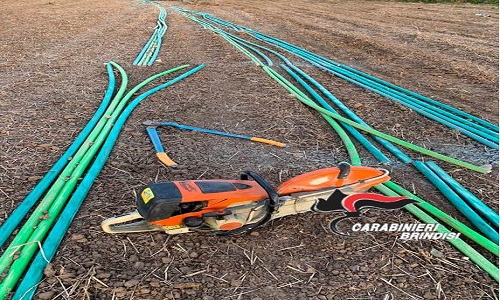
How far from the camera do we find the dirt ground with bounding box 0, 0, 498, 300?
8.11ft

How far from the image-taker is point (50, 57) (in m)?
7.77

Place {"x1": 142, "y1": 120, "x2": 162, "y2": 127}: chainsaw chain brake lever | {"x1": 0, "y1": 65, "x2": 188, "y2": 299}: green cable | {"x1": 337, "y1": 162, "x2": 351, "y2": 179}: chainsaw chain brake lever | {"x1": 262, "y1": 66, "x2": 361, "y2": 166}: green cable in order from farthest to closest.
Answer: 1. {"x1": 142, "y1": 120, "x2": 162, "y2": 127}: chainsaw chain brake lever
2. {"x1": 262, "y1": 66, "x2": 361, "y2": 166}: green cable
3. {"x1": 337, "y1": 162, "x2": 351, "y2": 179}: chainsaw chain brake lever
4. {"x1": 0, "y1": 65, "x2": 188, "y2": 299}: green cable

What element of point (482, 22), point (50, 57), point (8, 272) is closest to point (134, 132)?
point (8, 272)

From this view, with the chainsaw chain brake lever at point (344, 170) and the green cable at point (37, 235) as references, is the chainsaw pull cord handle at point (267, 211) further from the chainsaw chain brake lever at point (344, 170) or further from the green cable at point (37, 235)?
the green cable at point (37, 235)

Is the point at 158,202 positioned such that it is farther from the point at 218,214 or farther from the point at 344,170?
the point at 344,170

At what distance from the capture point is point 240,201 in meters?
2.71

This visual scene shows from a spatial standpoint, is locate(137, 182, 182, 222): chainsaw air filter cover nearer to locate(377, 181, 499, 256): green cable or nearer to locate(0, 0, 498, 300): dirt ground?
locate(0, 0, 498, 300): dirt ground

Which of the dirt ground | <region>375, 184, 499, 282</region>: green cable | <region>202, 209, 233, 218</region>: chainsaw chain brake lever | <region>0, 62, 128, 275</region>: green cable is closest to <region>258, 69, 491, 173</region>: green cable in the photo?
the dirt ground

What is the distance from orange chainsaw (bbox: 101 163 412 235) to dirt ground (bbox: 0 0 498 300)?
125 millimetres

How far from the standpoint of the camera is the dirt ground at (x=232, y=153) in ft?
8.11

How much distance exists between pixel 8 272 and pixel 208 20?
12086 millimetres

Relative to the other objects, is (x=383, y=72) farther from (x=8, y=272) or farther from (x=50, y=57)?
(x=8, y=272)

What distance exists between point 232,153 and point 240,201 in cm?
138

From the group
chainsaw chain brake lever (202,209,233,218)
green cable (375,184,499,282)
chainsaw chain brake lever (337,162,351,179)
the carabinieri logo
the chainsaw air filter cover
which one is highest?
chainsaw chain brake lever (337,162,351,179)
